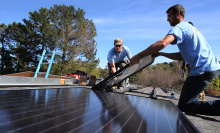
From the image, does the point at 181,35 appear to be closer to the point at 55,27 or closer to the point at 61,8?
the point at 55,27

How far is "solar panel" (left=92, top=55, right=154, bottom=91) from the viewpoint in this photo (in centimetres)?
316

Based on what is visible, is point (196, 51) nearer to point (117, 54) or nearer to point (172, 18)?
point (172, 18)

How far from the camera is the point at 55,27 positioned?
2383 centimetres

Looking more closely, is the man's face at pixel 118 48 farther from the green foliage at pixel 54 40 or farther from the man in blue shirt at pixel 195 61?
the green foliage at pixel 54 40

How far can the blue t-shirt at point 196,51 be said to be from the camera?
1.95m

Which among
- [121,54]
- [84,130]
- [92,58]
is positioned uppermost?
[92,58]

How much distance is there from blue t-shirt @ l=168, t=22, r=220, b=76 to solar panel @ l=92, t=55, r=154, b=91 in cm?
86

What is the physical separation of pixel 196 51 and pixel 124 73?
1873 millimetres

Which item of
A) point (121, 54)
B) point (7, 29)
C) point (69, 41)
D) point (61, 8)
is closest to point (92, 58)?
point (69, 41)

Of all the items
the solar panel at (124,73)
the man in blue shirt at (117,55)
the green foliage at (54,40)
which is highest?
the green foliage at (54,40)

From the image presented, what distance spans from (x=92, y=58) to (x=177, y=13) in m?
24.6

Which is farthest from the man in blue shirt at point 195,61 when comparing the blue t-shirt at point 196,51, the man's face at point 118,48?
the man's face at point 118,48

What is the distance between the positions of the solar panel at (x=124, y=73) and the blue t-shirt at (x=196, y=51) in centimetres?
86

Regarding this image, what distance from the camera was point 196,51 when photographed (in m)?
2.08
